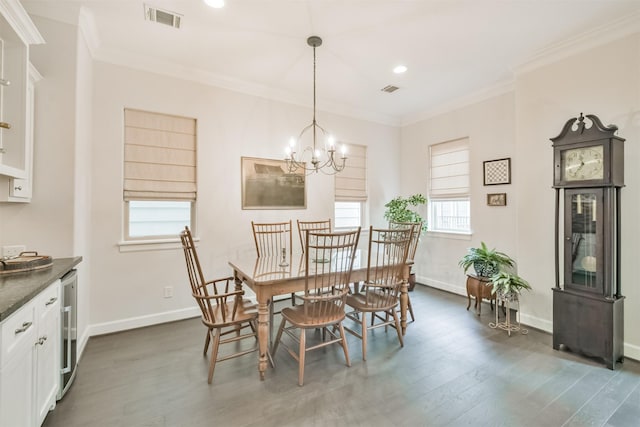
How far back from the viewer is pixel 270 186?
4.11 m

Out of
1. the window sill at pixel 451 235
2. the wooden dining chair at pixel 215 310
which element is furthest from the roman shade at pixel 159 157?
the window sill at pixel 451 235

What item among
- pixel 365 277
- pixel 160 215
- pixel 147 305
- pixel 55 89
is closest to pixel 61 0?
pixel 55 89

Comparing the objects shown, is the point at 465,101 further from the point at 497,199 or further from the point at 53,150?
the point at 53,150

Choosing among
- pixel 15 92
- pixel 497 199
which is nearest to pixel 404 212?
pixel 497 199

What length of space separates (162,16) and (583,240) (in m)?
4.30

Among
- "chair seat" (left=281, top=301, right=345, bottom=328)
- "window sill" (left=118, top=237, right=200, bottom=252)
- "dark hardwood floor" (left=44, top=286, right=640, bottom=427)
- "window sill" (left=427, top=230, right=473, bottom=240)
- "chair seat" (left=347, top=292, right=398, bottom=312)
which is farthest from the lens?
"window sill" (left=427, top=230, right=473, bottom=240)

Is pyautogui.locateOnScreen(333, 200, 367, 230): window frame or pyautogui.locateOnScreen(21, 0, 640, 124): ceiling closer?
pyautogui.locateOnScreen(21, 0, 640, 124): ceiling

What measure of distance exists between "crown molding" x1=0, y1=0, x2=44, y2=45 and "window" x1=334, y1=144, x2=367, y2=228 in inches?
143

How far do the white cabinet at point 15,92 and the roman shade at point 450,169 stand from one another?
16.0 ft

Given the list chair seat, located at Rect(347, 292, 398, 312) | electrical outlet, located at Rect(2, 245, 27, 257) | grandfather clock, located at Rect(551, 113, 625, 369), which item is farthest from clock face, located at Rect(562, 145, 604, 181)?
electrical outlet, located at Rect(2, 245, 27, 257)

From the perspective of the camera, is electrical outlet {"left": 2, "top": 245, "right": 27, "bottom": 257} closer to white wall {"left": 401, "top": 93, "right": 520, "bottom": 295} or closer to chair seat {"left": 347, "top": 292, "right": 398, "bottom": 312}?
chair seat {"left": 347, "top": 292, "right": 398, "bottom": 312}

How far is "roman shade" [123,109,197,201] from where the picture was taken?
3236 millimetres

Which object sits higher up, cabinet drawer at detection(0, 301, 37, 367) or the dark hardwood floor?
cabinet drawer at detection(0, 301, 37, 367)

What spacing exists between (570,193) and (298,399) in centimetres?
297
